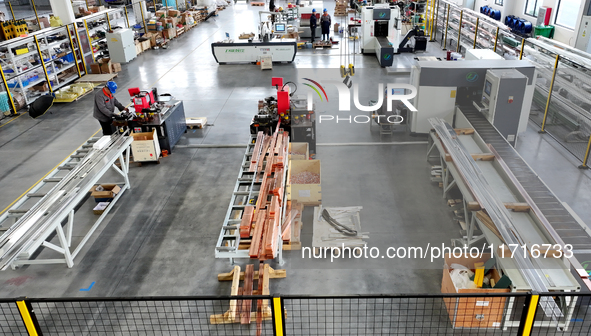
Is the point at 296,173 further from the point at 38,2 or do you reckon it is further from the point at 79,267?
the point at 38,2

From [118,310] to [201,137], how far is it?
5.53 metres

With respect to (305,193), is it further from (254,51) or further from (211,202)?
(254,51)

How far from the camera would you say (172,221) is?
7.15 metres

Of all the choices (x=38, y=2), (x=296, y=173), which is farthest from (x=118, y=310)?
(x=38, y=2)

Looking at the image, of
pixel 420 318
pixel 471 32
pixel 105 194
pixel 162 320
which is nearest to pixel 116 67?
pixel 105 194

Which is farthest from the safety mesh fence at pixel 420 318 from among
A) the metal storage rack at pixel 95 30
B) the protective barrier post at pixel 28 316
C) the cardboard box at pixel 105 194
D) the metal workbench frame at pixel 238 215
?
the metal storage rack at pixel 95 30

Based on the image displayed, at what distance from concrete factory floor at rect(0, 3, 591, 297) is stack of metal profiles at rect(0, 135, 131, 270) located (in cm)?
83

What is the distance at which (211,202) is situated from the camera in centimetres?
766

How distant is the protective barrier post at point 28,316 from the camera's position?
3797mm

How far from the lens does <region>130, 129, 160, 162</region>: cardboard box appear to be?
875 centimetres

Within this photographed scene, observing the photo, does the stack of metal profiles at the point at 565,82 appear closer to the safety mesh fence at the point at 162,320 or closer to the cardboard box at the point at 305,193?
the cardboard box at the point at 305,193

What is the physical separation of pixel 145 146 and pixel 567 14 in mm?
15315

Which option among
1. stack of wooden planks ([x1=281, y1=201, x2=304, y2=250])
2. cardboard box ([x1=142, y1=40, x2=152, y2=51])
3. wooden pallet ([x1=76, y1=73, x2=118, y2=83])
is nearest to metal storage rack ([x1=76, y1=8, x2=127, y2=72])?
wooden pallet ([x1=76, y1=73, x2=118, y2=83])

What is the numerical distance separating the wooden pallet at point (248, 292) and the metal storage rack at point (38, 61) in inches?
384
